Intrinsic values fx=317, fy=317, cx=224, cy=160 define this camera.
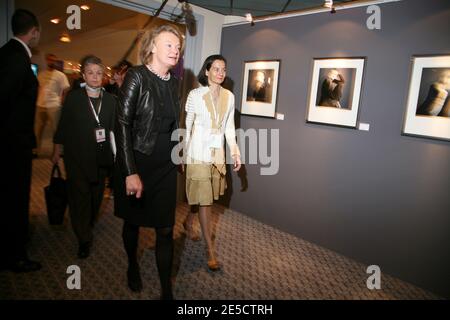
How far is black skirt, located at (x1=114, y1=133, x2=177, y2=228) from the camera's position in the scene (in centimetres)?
197

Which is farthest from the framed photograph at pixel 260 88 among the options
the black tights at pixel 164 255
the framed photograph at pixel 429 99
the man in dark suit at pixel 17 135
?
the man in dark suit at pixel 17 135

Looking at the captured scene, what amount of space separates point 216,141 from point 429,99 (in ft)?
5.91

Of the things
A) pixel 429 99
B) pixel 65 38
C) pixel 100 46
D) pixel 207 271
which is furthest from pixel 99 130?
pixel 65 38

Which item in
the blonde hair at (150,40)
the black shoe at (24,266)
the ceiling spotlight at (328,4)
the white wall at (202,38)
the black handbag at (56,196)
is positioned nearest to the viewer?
the blonde hair at (150,40)

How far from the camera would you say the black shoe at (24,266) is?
7.93 feet

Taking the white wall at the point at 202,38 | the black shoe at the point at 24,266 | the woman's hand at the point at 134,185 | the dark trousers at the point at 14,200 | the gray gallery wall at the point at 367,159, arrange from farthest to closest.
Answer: the white wall at the point at 202,38, the gray gallery wall at the point at 367,159, the black shoe at the point at 24,266, the dark trousers at the point at 14,200, the woman's hand at the point at 134,185

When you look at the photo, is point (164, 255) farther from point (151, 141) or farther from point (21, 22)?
point (21, 22)

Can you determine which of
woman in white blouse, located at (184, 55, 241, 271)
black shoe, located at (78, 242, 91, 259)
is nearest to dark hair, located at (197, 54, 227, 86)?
woman in white blouse, located at (184, 55, 241, 271)

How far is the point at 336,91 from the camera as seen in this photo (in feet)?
10.7

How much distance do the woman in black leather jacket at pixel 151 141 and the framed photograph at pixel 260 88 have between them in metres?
2.01

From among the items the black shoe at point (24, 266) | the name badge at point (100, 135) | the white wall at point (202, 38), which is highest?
the white wall at point (202, 38)

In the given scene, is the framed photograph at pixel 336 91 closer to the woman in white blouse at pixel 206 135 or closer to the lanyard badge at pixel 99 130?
the woman in white blouse at pixel 206 135

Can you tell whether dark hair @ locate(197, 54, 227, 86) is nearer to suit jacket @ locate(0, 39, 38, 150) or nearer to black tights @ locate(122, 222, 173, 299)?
suit jacket @ locate(0, 39, 38, 150)

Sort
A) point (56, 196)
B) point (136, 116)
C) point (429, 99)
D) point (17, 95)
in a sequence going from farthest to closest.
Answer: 1. point (56, 196)
2. point (429, 99)
3. point (17, 95)
4. point (136, 116)
